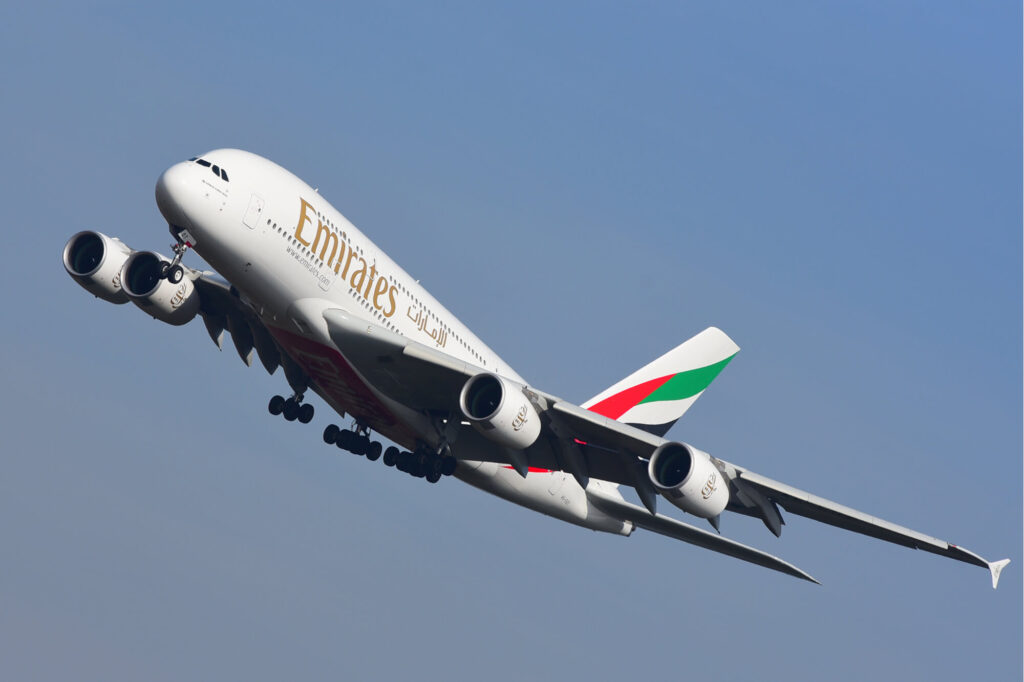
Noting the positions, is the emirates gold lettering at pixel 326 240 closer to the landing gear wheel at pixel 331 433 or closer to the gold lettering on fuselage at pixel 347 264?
the gold lettering on fuselage at pixel 347 264

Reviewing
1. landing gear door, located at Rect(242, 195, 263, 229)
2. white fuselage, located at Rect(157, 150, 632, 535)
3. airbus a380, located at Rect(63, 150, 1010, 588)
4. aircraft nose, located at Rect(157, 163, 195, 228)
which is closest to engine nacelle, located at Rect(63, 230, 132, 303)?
airbus a380, located at Rect(63, 150, 1010, 588)

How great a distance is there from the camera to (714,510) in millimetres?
32344

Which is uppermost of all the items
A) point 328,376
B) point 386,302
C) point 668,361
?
point 668,361

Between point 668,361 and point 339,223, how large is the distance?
15.0m

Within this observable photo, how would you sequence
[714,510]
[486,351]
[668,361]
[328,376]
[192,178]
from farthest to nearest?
[668,361], [486,351], [328,376], [714,510], [192,178]

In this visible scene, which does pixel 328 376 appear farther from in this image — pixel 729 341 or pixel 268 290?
pixel 729 341

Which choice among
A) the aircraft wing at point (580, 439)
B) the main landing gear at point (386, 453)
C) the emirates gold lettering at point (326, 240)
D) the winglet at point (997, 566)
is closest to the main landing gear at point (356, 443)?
the main landing gear at point (386, 453)

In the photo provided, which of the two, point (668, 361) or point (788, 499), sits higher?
point (668, 361)

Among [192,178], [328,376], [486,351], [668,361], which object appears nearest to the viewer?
[192,178]

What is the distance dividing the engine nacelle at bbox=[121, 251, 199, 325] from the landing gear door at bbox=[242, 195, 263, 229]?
18.7 feet

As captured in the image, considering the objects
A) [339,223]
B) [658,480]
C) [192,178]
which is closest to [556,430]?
[658,480]

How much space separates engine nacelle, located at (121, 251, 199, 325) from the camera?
35938 mm

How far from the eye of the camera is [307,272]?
104 feet

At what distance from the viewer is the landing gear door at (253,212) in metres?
30.7
